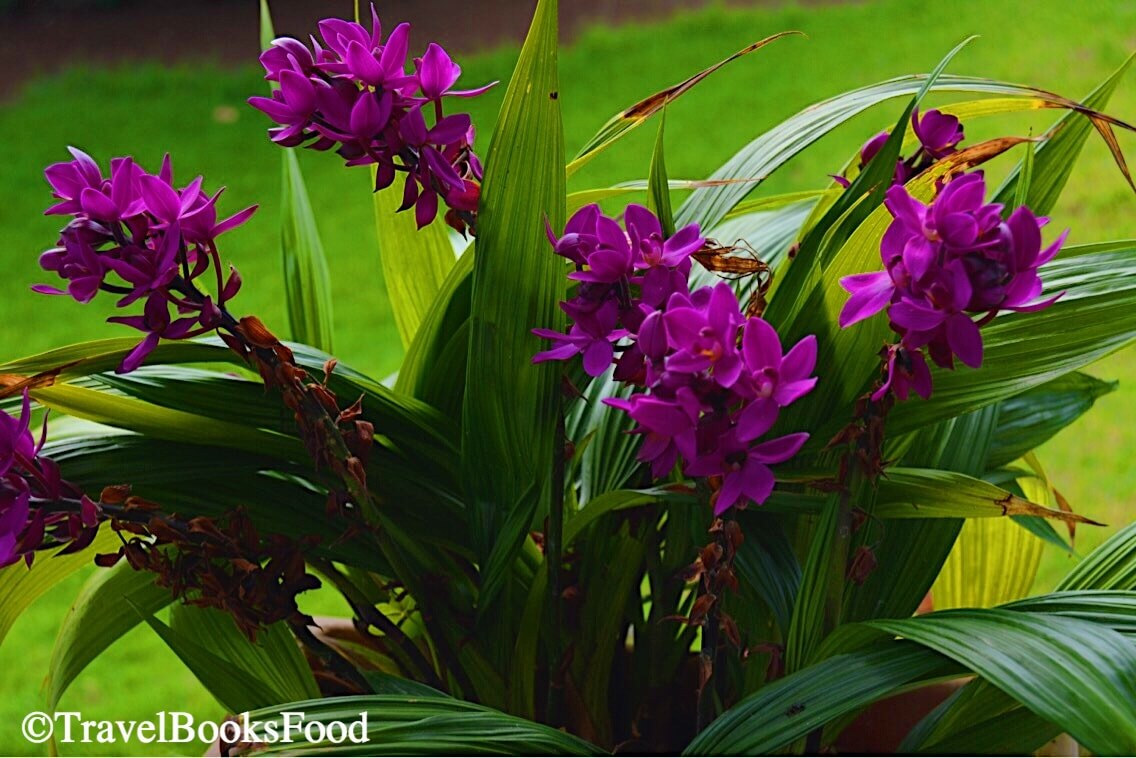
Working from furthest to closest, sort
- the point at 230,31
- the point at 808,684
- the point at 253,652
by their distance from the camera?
the point at 230,31 → the point at 253,652 → the point at 808,684

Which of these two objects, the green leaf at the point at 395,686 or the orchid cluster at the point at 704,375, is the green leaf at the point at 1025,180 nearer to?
the orchid cluster at the point at 704,375

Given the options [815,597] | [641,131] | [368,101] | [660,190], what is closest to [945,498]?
[815,597]

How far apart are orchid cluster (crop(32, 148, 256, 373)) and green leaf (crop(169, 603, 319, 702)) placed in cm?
17

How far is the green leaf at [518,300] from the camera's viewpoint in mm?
474

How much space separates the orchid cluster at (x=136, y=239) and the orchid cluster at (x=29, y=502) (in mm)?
49

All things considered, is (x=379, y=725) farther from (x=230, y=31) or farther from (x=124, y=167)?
(x=230, y=31)

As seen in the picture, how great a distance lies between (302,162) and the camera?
2.41 meters

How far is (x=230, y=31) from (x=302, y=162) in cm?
71

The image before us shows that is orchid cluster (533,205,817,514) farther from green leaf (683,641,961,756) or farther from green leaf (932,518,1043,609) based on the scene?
green leaf (932,518,1043,609)

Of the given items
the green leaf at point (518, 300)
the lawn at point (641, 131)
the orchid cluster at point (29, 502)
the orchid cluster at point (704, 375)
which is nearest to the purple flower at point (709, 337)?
the orchid cluster at point (704, 375)

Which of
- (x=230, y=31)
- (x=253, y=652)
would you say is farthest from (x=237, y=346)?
(x=230, y=31)

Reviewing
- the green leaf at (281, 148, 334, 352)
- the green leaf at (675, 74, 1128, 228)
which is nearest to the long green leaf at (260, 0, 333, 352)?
the green leaf at (281, 148, 334, 352)

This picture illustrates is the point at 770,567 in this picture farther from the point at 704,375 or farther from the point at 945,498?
the point at 704,375

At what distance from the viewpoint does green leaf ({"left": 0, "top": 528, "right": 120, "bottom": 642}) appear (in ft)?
1.94
